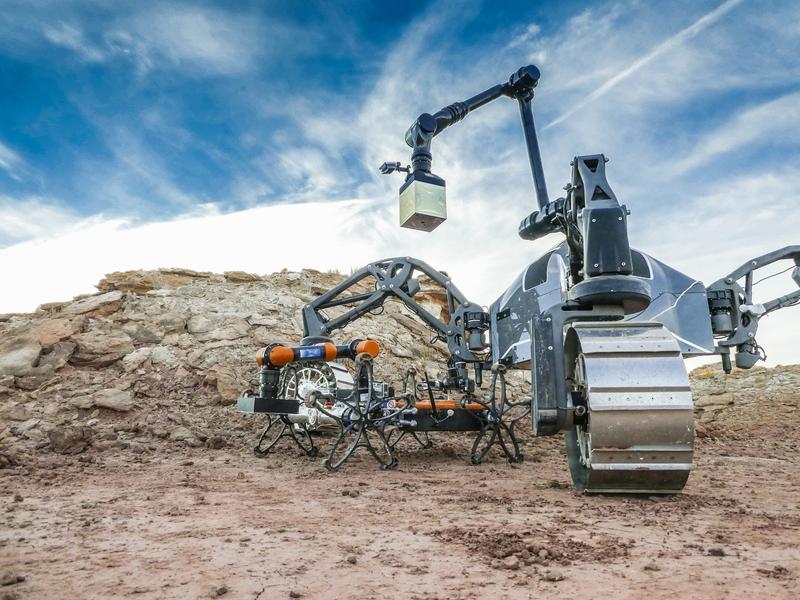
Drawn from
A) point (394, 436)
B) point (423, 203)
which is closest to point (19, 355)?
point (394, 436)

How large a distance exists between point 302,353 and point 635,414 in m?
4.48

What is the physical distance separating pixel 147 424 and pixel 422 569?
7.46 m

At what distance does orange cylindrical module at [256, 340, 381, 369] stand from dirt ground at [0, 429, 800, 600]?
1.62 meters

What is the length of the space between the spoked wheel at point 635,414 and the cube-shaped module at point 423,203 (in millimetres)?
2303

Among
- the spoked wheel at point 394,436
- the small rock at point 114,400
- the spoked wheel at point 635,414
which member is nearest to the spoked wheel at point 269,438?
the spoked wheel at point 394,436

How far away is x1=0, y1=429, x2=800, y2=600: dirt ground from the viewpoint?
2.13m

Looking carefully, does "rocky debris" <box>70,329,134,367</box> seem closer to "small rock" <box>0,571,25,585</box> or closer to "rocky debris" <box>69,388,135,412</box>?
"rocky debris" <box>69,388,135,412</box>

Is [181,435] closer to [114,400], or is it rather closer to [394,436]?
[114,400]

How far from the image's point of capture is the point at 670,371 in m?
3.32

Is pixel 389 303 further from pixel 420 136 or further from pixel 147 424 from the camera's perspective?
pixel 420 136

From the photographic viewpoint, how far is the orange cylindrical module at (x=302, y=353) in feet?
22.2

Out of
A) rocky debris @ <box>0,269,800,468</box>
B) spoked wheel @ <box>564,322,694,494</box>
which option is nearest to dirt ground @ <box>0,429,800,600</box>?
spoked wheel @ <box>564,322,694,494</box>

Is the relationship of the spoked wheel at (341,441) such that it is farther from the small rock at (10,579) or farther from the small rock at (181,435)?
the small rock at (10,579)

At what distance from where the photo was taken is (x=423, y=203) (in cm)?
539
